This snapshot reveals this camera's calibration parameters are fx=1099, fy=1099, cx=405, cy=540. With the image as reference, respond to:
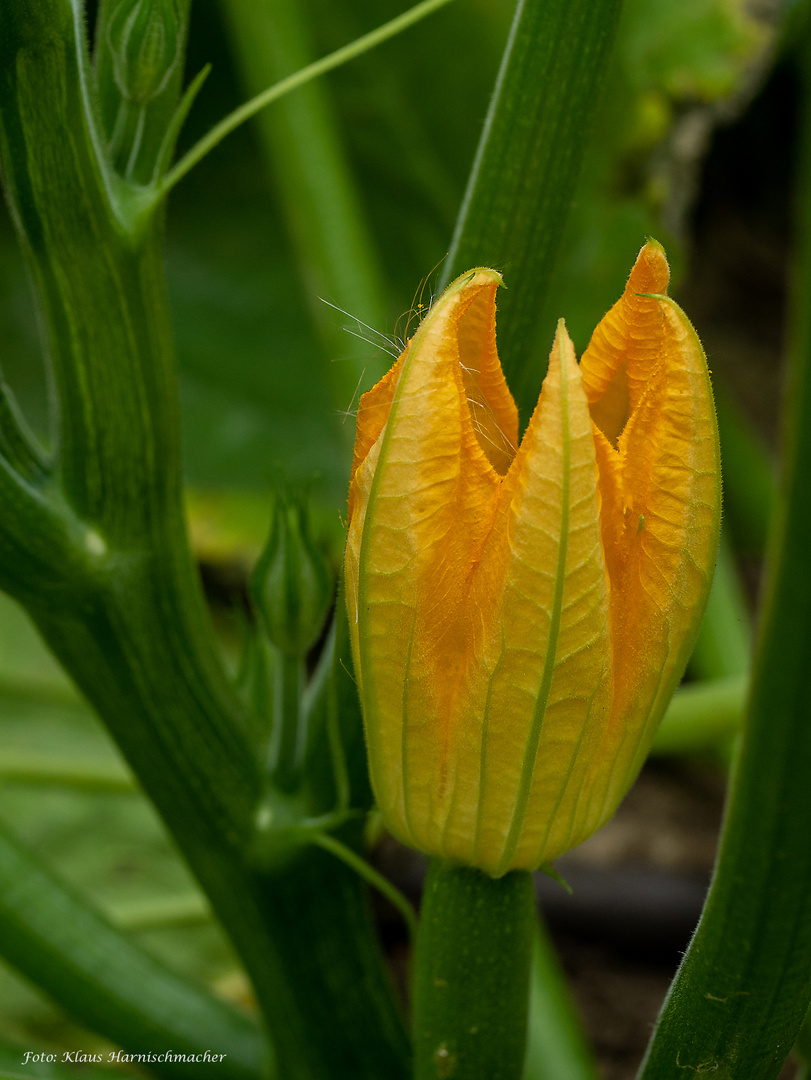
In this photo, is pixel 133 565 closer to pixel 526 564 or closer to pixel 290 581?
pixel 290 581

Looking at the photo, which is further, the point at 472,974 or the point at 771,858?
the point at 472,974

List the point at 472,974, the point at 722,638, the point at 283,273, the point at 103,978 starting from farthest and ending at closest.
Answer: the point at 283,273
the point at 722,638
the point at 103,978
the point at 472,974

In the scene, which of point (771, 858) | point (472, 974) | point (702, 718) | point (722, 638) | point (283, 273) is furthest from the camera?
point (283, 273)

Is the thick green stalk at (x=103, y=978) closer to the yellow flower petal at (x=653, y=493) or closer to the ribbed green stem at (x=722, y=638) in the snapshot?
the yellow flower petal at (x=653, y=493)

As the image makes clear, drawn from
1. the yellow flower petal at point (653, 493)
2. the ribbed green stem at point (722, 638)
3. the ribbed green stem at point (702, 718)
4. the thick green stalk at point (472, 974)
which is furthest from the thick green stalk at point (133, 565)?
the ribbed green stem at point (722, 638)

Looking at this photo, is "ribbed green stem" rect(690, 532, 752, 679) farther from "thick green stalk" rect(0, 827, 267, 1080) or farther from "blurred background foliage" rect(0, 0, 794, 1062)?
"thick green stalk" rect(0, 827, 267, 1080)

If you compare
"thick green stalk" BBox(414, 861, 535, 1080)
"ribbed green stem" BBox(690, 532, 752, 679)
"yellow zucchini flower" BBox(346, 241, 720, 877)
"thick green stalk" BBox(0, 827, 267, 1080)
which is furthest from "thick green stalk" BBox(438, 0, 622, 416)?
"ribbed green stem" BBox(690, 532, 752, 679)

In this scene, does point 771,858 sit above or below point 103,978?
above

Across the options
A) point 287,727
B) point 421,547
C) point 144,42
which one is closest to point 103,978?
point 287,727
